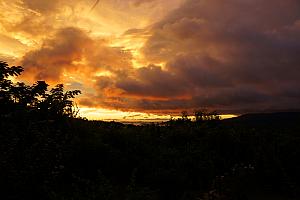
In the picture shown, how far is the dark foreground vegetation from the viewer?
941 cm

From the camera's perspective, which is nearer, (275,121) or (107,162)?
(107,162)

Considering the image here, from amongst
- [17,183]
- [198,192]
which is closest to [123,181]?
[198,192]

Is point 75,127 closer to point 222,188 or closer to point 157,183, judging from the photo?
point 157,183

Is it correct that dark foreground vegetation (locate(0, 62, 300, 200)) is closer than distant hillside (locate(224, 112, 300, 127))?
Yes

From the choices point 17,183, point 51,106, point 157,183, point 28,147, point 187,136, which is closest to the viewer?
point 17,183

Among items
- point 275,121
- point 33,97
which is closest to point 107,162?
point 33,97

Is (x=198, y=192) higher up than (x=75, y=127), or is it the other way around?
(x=75, y=127)

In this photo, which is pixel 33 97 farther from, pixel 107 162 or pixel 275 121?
pixel 275 121

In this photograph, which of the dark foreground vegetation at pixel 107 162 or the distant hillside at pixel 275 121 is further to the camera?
the distant hillside at pixel 275 121

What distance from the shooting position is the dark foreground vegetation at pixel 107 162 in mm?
9406

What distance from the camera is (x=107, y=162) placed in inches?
558

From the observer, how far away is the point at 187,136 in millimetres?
21266

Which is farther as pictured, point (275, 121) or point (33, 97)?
point (275, 121)

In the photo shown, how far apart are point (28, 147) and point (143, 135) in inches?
332
